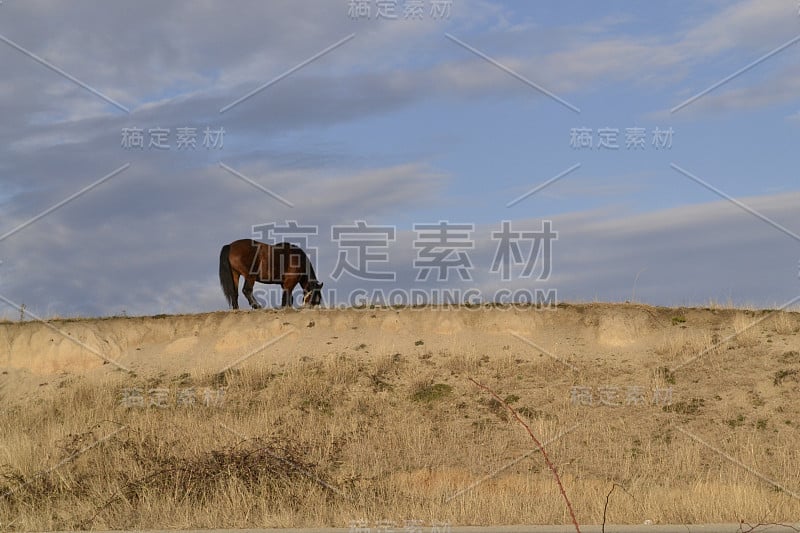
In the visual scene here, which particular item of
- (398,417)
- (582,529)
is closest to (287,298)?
(398,417)

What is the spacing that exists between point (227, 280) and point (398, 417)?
36.3 ft

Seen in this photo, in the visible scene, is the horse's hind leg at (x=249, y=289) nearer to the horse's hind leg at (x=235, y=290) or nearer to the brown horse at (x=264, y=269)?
the brown horse at (x=264, y=269)

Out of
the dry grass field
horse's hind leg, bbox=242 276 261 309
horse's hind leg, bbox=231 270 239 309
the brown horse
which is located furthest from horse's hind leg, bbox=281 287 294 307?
the dry grass field

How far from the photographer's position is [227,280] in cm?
3017

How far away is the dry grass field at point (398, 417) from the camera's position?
525 inches

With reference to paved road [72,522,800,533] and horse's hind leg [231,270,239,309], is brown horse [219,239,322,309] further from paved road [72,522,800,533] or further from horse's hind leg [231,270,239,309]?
paved road [72,522,800,533]

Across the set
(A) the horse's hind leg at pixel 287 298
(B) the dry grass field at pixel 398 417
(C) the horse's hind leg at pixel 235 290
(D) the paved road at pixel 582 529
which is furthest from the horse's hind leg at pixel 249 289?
(D) the paved road at pixel 582 529

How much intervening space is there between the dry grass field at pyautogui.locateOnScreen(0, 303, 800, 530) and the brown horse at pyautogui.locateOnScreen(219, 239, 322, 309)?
361 centimetres

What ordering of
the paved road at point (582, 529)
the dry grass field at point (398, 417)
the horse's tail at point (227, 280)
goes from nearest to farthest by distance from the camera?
the paved road at point (582, 529) < the dry grass field at point (398, 417) < the horse's tail at point (227, 280)

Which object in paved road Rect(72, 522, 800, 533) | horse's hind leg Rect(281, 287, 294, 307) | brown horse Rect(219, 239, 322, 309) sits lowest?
paved road Rect(72, 522, 800, 533)

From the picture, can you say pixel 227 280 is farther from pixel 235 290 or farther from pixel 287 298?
pixel 287 298

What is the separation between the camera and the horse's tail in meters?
30.0

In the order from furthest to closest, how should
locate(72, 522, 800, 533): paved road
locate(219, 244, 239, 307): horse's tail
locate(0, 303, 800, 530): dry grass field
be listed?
locate(219, 244, 239, 307): horse's tail, locate(0, 303, 800, 530): dry grass field, locate(72, 522, 800, 533): paved road

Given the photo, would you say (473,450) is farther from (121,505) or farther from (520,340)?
(121,505)
